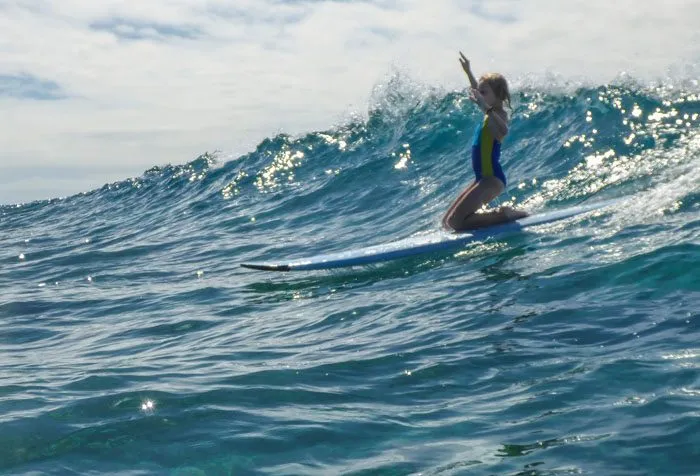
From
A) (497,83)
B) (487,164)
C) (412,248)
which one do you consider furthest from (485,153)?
(412,248)

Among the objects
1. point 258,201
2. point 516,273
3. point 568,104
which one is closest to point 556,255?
point 516,273

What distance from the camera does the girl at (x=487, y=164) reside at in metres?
8.73

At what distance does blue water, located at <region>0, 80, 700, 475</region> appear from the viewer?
4.04 m

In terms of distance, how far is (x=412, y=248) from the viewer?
8547mm

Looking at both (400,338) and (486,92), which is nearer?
(400,338)

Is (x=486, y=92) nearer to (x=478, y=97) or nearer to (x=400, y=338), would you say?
(x=478, y=97)

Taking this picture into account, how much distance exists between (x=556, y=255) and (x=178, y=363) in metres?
3.51

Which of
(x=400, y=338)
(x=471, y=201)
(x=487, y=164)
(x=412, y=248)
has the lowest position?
(x=400, y=338)

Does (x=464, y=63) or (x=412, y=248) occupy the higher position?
(x=464, y=63)

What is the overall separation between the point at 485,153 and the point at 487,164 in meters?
0.13

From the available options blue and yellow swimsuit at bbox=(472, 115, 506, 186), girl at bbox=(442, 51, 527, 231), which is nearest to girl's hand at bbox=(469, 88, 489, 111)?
girl at bbox=(442, 51, 527, 231)

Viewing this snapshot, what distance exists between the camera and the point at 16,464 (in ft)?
13.5

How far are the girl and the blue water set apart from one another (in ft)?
1.72

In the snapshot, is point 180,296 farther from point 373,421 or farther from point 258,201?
point 258,201
